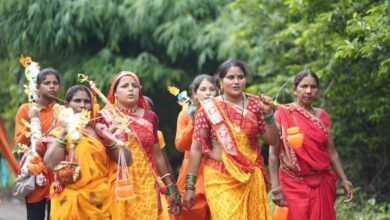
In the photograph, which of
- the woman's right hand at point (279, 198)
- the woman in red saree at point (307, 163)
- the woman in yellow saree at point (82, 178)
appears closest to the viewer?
the woman in yellow saree at point (82, 178)

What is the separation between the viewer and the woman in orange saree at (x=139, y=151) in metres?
7.86

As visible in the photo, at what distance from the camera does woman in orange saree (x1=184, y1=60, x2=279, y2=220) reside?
7641 millimetres

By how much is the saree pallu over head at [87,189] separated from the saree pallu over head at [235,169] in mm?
980

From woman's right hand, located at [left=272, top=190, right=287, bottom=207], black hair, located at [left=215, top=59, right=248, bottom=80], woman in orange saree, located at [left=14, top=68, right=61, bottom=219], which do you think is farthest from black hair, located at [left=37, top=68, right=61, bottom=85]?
woman's right hand, located at [left=272, top=190, right=287, bottom=207]

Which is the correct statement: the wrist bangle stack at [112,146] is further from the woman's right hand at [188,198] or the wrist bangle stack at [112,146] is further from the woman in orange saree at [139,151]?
the woman's right hand at [188,198]

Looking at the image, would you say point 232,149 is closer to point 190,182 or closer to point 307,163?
point 190,182

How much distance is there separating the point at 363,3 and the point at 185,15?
199 inches

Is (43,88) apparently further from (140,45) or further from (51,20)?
(140,45)

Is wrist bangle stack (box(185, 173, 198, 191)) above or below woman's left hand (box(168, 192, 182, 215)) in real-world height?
above

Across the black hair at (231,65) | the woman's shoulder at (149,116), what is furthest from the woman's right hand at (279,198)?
the woman's shoulder at (149,116)

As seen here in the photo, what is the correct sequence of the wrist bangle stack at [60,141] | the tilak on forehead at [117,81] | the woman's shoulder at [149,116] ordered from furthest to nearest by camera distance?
the woman's shoulder at [149,116] < the tilak on forehead at [117,81] < the wrist bangle stack at [60,141]

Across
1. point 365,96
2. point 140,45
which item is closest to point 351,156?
point 365,96

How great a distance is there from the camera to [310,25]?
10.4 m

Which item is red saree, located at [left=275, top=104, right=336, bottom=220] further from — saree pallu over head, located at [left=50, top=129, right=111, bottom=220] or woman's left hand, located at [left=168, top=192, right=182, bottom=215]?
saree pallu over head, located at [left=50, top=129, right=111, bottom=220]
